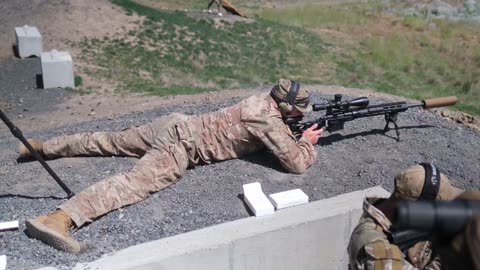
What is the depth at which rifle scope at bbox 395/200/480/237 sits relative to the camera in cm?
192

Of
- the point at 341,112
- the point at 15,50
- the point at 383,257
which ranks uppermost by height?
the point at 383,257

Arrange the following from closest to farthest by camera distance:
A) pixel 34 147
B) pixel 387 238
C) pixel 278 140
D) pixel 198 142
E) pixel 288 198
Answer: pixel 387 238 < pixel 288 198 < pixel 278 140 < pixel 198 142 < pixel 34 147

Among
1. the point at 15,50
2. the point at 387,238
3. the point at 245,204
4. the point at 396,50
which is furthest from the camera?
the point at 396,50

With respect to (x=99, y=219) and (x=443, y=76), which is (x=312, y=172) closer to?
(x=99, y=219)

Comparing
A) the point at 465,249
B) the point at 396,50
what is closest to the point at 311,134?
the point at 465,249

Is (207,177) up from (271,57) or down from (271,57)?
up

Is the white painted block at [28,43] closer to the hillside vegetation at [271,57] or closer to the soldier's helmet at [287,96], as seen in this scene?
the hillside vegetation at [271,57]

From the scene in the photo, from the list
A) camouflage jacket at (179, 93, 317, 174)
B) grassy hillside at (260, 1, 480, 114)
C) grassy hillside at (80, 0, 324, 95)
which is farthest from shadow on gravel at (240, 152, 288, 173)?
grassy hillside at (260, 1, 480, 114)

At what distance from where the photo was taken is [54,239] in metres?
4.34

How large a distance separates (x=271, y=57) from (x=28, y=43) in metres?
5.63

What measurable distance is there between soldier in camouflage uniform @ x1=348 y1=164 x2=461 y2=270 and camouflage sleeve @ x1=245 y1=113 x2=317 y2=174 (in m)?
2.21

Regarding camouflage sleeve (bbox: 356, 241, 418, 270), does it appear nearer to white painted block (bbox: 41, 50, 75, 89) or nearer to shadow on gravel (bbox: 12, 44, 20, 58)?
white painted block (bbox: 41, 50, 75, 89)

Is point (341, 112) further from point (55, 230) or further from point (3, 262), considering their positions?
point (3, 262)

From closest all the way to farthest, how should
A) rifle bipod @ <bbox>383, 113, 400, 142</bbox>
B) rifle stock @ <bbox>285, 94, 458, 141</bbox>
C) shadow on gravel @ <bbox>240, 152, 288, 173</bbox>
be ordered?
1. shadow on gravel @ <bbox>240, 152, 288, 173</bbox>
2. rifle stock @ <bbox>285, 94, 458, 141</bbox>
3. rifle bipod @ <bbox>383, 113, 400, 142</bbox>
